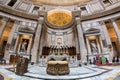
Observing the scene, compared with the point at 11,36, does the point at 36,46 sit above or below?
below

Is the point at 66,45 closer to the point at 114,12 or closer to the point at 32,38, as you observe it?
the point at 32,38

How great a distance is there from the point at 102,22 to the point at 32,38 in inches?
467

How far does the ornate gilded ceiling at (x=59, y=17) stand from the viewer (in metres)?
20.4

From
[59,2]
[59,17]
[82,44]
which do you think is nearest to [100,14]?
[82,44]

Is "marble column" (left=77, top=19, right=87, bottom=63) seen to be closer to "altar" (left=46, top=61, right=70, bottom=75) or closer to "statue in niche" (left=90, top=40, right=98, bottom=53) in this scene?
"statue in niche" (left=90, top=40, right=98, bottom=53)


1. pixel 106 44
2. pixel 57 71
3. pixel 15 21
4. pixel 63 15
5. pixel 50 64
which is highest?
pixel 63 15

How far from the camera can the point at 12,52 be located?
48.6ft

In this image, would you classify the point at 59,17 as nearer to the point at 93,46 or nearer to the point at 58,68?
the point at 93,46

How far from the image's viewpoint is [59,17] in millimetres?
21047

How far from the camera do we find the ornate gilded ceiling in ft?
66.9

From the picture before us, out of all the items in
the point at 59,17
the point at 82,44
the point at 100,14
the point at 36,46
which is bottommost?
the point at 36,46

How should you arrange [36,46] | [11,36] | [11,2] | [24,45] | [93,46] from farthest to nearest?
[11,2], [24,45], [93,46], [11,36], [36,46]

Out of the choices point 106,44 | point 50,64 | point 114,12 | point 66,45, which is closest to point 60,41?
point 66,45

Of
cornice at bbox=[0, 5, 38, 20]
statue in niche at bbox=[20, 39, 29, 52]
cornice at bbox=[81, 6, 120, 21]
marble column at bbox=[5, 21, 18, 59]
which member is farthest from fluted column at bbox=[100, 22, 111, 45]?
marble column at bbox=[5, 21, 18, 59]
